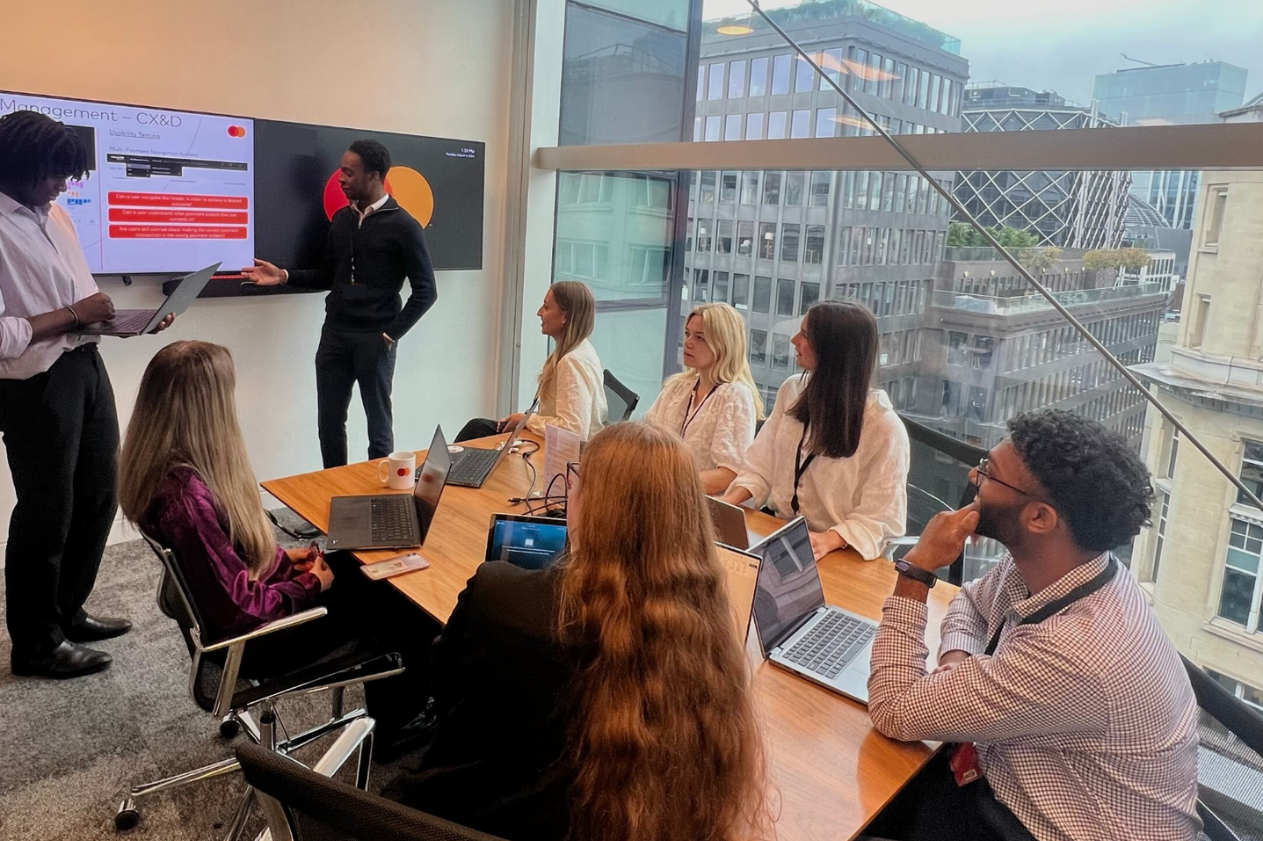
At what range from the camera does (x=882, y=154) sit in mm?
2953

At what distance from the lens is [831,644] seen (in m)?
1.73

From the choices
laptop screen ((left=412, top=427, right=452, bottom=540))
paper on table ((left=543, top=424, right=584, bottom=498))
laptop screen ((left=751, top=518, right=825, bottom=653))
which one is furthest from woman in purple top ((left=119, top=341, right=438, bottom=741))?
laptop screen ((left=751, top=518, right=825, bottom=653))

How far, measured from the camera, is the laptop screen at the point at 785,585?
5.49 feet

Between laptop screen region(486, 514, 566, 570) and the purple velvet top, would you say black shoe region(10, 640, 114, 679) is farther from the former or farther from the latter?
laptop screen region(486, 514, 566, 570)

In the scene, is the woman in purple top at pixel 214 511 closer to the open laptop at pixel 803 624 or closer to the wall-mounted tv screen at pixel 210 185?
the open laptop at pixel 803 624

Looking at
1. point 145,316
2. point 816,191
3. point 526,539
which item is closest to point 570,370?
point 816,191

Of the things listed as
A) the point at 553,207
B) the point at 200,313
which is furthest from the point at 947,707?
the point at 553,207

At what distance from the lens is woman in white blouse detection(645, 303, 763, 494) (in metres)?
2.81

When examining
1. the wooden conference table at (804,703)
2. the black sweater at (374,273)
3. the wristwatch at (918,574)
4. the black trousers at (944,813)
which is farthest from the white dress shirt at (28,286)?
the black trousers at (944,813)

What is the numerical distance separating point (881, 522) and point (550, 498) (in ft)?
2.88

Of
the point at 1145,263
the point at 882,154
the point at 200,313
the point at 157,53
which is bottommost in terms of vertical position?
the point at 200,313

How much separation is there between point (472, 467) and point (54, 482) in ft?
3.92

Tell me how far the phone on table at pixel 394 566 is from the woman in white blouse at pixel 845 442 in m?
0.98

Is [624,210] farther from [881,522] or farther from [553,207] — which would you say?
[881,522]
